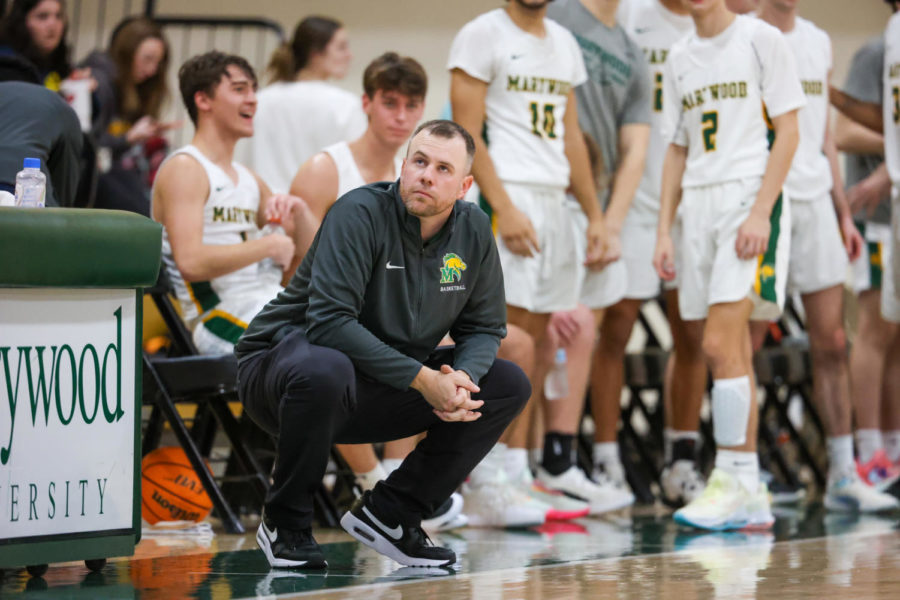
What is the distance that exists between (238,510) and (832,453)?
7.76 ft

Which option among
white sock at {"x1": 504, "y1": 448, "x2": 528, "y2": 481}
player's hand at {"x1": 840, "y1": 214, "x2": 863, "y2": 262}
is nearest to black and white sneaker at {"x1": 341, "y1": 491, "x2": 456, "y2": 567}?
white sock at {"x1": 504, "y1": 448, "x2": 528, "y2": 481}

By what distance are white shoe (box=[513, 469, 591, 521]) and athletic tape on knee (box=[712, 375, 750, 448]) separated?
2.08ft

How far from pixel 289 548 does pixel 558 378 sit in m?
1.97

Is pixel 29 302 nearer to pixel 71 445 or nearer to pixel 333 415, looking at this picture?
pixel 71 445

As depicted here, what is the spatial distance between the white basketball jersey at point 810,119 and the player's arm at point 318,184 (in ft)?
6.08

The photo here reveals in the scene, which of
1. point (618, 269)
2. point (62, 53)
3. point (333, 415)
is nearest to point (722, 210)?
point (618, 269)

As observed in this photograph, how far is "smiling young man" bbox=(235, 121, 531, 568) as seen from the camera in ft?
9.78

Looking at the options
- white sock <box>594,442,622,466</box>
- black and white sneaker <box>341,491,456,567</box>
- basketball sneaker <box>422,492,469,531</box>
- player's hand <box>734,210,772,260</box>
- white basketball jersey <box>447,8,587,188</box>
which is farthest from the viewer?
white sock <box>594,442,622,466</box>

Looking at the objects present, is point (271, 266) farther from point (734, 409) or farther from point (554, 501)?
point (734, 409)

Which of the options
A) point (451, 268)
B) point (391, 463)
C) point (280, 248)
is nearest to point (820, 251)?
point (391, 463)

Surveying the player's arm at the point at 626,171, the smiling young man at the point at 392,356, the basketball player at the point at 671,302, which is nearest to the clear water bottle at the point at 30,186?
the smiling young man at the point at 392,356

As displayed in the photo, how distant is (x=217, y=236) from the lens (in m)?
4.12

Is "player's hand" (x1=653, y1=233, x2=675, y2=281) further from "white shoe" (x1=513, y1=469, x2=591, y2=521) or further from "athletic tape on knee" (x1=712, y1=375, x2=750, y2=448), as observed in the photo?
"white shoe" (x1=513, y1=469, x2=591, y2=521)

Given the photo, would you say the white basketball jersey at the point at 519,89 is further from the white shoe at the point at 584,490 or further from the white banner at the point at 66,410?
the white banner at the point at 66,410
